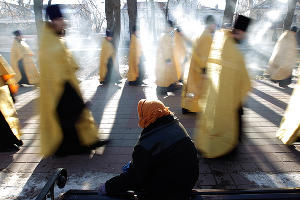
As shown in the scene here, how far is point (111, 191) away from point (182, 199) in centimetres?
62

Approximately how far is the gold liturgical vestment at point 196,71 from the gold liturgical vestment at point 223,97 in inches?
53.8

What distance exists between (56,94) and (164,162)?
6.69 ft

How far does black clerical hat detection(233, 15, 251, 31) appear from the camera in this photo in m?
3.08

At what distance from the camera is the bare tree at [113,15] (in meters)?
9.22

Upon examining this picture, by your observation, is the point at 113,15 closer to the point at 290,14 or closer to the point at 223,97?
the point at 223,97

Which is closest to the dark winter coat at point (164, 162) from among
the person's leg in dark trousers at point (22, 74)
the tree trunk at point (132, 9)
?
the person's leg in dark trousers at point (22, 74)

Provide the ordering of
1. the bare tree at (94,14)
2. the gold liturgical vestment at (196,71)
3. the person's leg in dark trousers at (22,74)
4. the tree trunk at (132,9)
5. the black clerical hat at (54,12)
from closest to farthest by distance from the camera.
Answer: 1. the black clerical hat at (54,12)
2. the gold liturgical vestment at (196,71)
3. the person's leg in dark trousers at (22,74)
4. the tree trunk at (132,9)
5. the bare tree at (94,14)

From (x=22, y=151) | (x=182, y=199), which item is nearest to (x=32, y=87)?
(x=22, y=151)

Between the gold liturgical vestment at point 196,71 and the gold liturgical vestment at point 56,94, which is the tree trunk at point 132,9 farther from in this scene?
the gold liturgical vestment at point 56,94

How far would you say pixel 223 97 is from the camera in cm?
314

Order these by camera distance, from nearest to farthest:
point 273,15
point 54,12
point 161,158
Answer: point 161,158 → point 54,12 → point 273,15

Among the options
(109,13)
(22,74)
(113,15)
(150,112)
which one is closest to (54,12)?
(150,112)

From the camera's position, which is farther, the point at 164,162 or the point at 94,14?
the point at 94,14

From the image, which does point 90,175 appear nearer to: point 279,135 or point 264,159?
point 264,159
